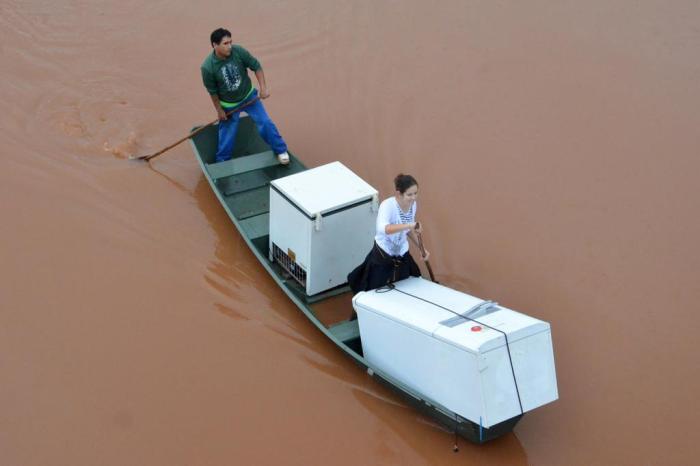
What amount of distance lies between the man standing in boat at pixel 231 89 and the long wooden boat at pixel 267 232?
0.67ft

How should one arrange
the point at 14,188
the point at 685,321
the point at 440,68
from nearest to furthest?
the point at 685,321, the point at 14,188, the point at 440,68

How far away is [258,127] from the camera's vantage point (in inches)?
326

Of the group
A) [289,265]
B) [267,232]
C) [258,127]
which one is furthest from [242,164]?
[289,265]

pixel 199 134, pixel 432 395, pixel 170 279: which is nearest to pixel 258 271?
pixel 170 279

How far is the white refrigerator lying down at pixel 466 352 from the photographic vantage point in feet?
18.1

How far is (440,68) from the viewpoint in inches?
395

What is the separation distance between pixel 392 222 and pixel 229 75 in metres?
2.62

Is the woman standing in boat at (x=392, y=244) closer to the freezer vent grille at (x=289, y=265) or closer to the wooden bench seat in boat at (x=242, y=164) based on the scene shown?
the freezer vent grille at (x=289, y=265)

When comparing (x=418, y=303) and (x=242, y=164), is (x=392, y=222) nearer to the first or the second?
(x=418, y=303)

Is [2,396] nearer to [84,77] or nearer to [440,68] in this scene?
[84,77]

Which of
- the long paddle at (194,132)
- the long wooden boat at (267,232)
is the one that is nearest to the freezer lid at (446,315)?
the long wooden boat at (267,232)

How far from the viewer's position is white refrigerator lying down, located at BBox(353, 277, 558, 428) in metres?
5.53

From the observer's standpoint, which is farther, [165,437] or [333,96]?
[333,96]

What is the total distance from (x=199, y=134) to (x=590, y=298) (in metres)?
4.15
